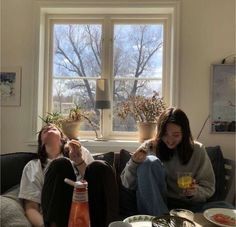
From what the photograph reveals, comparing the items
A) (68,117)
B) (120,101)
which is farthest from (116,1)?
(68,117)

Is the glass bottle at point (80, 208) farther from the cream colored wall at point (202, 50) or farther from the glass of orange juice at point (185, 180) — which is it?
the cream colored wall at point (202, 50)

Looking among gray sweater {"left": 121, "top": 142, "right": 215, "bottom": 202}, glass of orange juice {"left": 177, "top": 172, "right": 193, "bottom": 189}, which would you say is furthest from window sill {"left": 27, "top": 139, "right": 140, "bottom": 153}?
glass of orange juice {"left": 177, "top": 172, "right": 193, "bottom": 189}

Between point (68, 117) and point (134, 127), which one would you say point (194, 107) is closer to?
point (134, 127)

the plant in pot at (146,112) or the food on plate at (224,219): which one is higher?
the plant in pot at (146,112)

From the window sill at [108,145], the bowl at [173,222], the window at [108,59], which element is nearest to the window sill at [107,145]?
the window sill at [108,145]

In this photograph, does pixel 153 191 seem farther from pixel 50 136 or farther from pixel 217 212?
pixel 50 136

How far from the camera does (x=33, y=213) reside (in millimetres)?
1793

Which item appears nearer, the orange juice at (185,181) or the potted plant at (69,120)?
the orange juice at (185,181)

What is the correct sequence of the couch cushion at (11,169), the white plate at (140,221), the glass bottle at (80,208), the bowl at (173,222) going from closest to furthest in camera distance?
the glass bottle at (80,208)
the bowl at (173,222)
the white plate at (140,221)
the couch cushion at (11,169)

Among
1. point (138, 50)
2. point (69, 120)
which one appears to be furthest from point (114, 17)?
point (69, 120)

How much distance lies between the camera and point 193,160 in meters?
1.93

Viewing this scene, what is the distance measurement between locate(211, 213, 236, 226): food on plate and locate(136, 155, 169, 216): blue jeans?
0.28m

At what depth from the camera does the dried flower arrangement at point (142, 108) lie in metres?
2.80

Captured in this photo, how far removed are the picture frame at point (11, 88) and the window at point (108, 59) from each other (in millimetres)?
302
